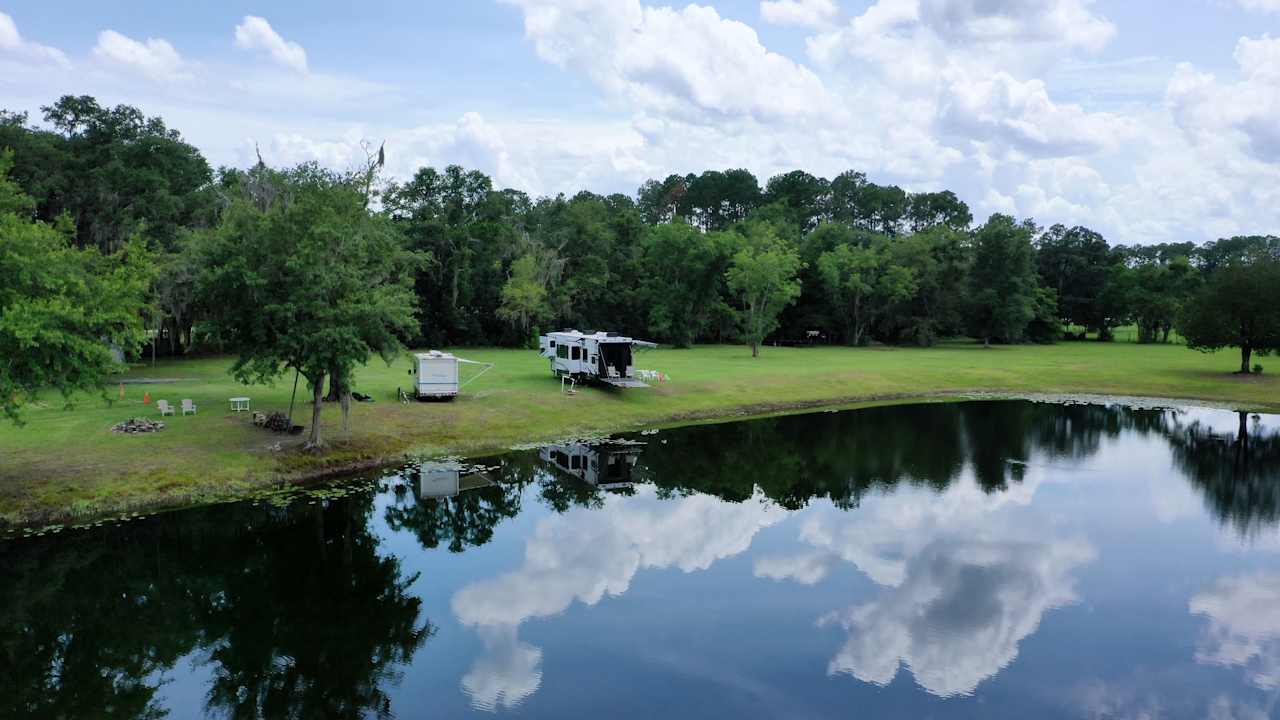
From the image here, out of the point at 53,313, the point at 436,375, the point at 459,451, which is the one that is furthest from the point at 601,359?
the point at 53,313

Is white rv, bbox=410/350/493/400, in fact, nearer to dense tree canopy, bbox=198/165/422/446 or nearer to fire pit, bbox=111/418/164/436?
dense tree canopy, bbox=198/165/422/446

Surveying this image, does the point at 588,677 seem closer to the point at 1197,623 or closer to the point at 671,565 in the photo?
the point at 671,565

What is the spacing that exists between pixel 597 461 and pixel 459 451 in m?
5.29

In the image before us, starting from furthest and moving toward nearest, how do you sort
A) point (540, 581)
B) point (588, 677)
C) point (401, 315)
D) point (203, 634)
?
point (401, 315) < point (540, 581) < point (203, 634) < point (588, 677)

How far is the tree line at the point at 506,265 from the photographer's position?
26.0m

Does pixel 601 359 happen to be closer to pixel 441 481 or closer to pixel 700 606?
Result: pixel 441 481

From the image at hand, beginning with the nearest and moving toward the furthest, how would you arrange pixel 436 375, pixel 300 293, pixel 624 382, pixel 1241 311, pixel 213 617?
1. pixel 213 617
2. pixel 300 293
3. pixel 436 375
4. pixel 624 382
5. pixel 1241 311

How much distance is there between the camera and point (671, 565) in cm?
→ 1917

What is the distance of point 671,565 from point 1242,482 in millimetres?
21669

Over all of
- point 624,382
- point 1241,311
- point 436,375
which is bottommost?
point 624,382

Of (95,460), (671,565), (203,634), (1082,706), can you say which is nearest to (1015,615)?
(1082,706)

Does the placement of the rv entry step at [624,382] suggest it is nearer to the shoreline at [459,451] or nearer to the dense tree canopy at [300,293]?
the shoreline at [459,451]

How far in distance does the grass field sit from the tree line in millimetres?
2809

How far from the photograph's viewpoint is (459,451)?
3067cm
